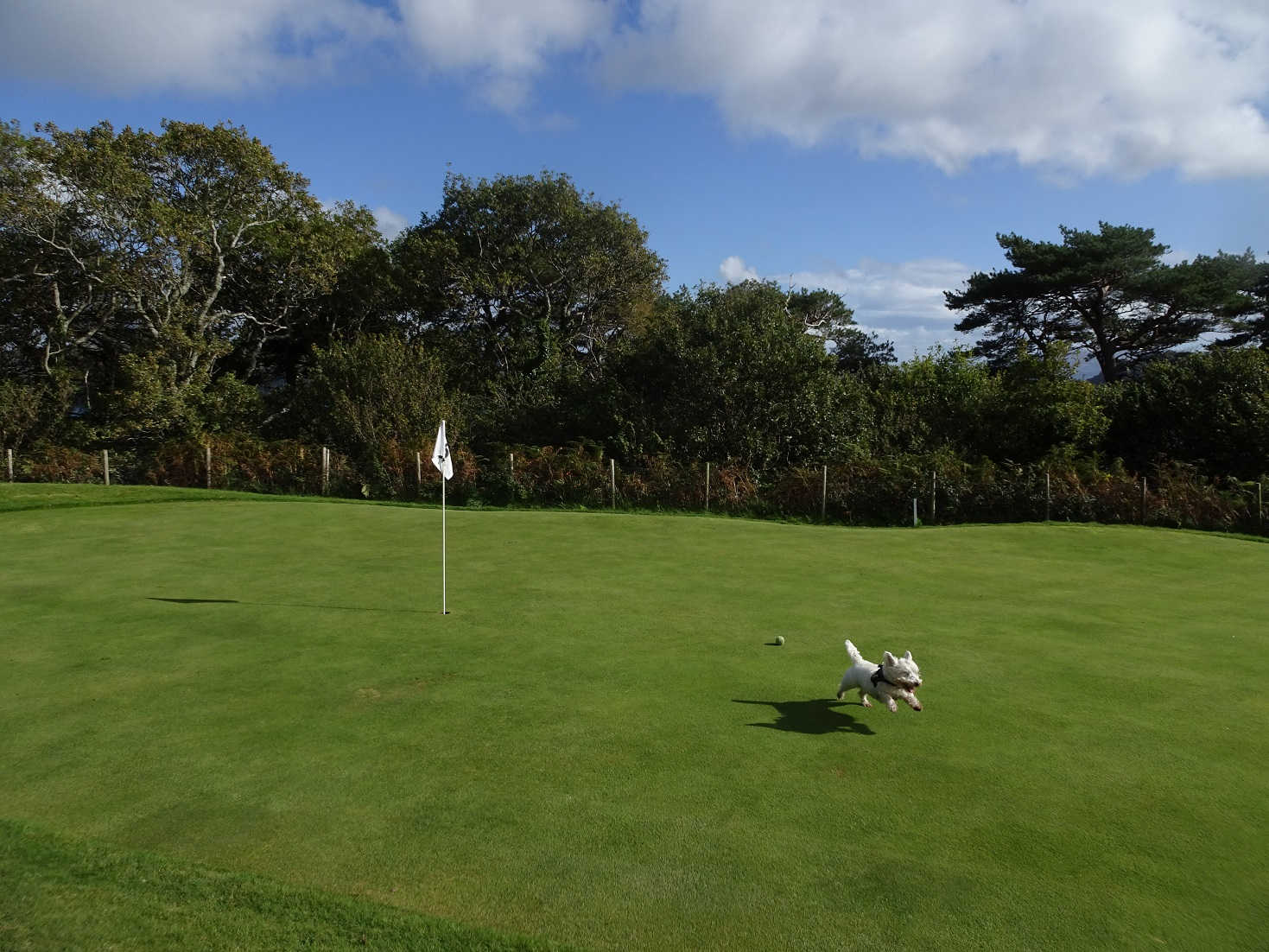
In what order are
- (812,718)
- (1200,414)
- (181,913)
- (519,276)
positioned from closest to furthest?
1. (181,913)
2. (812,718)
3. (1200,414)
4. (519,276)

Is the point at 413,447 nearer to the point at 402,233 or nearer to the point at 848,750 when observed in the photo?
the point at 402,233

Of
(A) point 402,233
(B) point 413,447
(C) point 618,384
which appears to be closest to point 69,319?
(A) point 402,233

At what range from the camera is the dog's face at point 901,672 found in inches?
216

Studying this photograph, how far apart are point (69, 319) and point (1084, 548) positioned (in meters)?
32.3

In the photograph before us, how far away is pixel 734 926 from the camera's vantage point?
341cm

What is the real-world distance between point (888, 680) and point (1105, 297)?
135 feet

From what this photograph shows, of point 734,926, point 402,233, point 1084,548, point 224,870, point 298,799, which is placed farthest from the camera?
point 402,233

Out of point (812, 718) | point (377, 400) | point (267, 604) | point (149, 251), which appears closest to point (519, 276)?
point (377, 400)

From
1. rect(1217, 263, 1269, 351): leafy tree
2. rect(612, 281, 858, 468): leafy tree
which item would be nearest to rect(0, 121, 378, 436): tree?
rect(612, 281, 858, 468): leafy tree

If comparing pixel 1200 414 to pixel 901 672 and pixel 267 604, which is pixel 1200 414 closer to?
pixel 901 672

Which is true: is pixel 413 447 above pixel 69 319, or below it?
below

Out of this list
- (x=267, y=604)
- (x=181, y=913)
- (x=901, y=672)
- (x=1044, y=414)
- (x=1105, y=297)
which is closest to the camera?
(x=181, y=913)

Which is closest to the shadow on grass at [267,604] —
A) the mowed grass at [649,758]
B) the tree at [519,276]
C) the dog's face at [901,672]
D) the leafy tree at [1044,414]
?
the mowed grass at [649,758]

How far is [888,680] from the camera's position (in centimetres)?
554
